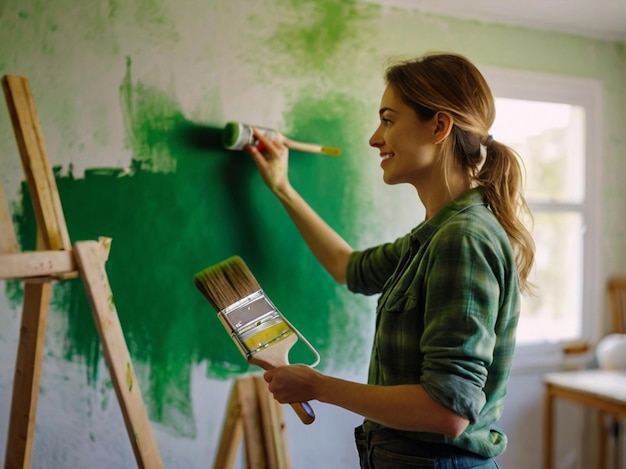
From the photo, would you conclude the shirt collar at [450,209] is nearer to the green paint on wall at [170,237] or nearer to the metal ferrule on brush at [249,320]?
the metal ferrule on brush at [249,320]

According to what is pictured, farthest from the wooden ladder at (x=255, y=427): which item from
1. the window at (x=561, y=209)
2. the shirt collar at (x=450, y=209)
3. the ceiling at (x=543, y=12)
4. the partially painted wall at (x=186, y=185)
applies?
the ceiling at (x=543, y=12)

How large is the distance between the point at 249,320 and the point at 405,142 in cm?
51

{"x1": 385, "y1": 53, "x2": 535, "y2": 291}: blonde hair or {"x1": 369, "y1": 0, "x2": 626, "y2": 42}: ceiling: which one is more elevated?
{"x1": 369, "y1": 0, "x2": 626, "y2": 42}: ceiling

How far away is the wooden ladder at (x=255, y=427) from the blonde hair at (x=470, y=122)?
0.74 meters

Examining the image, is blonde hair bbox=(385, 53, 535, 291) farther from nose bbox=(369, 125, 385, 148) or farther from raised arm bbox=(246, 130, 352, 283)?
raised arm bbox=(246, 130, 352, 283)

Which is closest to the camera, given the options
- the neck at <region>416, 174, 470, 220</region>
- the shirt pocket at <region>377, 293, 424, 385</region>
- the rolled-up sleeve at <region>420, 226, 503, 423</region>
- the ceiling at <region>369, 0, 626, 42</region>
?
the rolled-up sleeve at <region>420, 226, 503, 423</region>

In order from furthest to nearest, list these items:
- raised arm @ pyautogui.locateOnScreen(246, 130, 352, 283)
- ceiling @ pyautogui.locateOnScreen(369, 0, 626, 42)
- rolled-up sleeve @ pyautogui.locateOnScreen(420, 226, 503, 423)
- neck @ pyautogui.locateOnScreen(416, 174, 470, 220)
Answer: ceiling @ pyautogui.locateOnScreen(369, 0, 626, 42) → raised arm @ pyautogui.locateOnScreen(246, 130, 352, 283) → neck @ pyautogui.locateOnScreen(416, 174, 470, 220) → rolled-up sleeve @ pyautogui.locateOnScreen(420, 226, 503, 423)

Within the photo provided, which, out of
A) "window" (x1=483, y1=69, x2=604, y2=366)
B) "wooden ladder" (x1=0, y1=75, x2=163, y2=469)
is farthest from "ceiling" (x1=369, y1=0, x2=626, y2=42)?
"wooden ladder" (x1=0, y1=75, x2=163, y2=469)

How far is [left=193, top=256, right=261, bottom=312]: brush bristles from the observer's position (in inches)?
53.9

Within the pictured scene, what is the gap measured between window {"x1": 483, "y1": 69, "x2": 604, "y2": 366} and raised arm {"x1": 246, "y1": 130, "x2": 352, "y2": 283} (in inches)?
38.1

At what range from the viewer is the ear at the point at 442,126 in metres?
1.24

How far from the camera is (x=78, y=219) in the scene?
64.9 inches

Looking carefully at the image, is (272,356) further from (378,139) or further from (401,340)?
(378,139)

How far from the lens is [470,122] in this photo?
1.26 m
